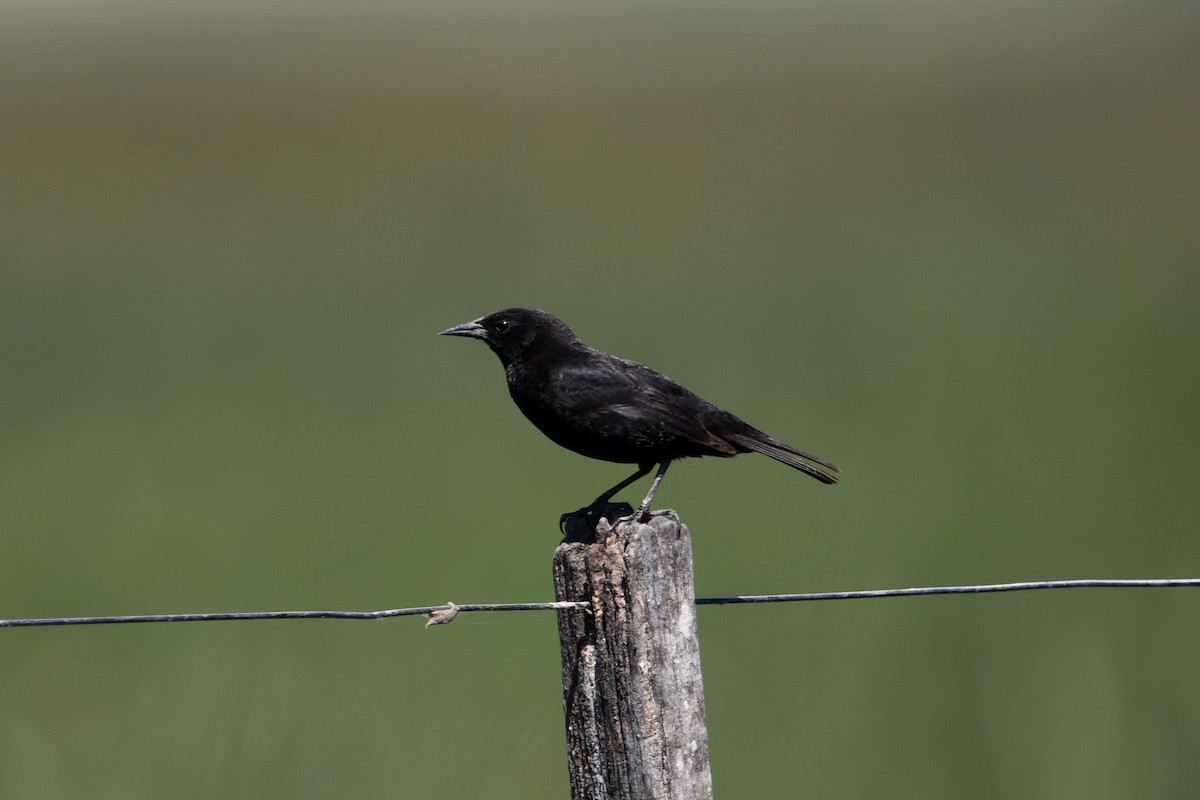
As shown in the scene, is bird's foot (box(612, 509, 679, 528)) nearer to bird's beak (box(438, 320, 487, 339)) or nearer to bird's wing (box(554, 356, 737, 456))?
bird's wing (box(554, 356, 737, 456))

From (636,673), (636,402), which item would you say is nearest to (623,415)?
(636,402)

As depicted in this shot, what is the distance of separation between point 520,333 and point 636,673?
2.52 meters

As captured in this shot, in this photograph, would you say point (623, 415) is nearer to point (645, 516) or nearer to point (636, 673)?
point (645, 516)

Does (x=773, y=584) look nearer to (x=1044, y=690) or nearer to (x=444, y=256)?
(x=1044, y=690)

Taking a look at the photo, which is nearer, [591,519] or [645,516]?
[645,516]

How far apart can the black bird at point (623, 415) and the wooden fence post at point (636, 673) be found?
1345mm

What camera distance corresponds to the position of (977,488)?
9641 millimetres

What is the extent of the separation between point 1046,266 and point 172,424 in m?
8.33

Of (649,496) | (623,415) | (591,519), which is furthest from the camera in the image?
(623,415)

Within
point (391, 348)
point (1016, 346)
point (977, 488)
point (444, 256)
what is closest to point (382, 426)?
point (391, 348)

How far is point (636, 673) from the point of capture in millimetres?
3164

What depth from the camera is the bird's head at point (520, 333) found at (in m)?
5.38

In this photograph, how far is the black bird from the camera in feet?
15.7

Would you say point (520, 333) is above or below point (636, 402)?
above
